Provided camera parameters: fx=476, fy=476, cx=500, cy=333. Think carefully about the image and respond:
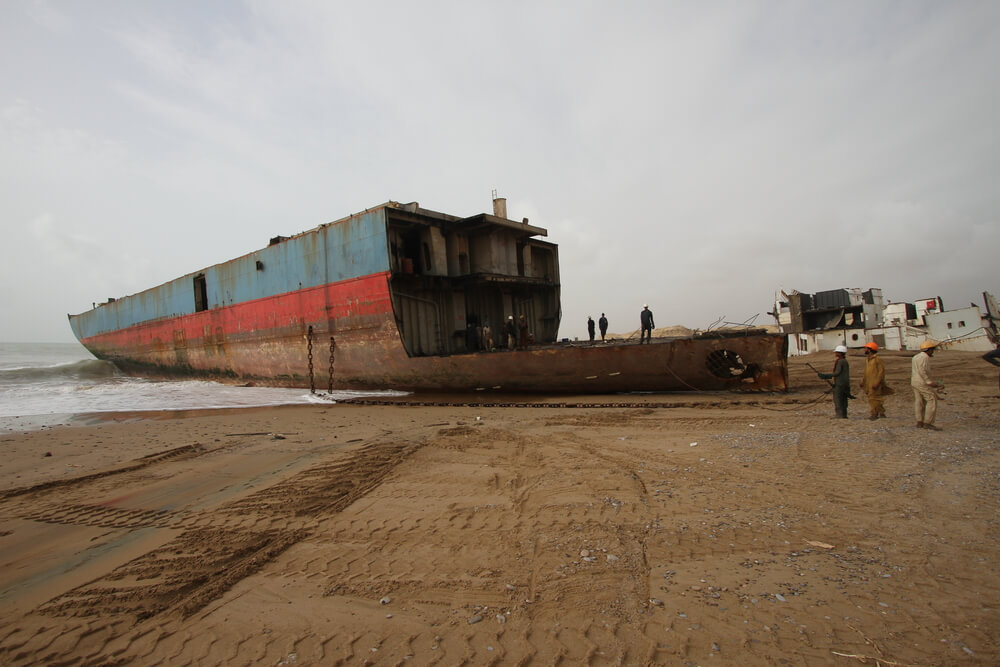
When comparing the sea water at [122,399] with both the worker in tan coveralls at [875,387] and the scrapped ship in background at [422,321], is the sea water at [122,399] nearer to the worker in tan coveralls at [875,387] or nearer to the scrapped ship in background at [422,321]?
the scrapped ship in background at [422,321]

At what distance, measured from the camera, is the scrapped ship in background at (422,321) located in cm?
940

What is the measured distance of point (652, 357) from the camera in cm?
938

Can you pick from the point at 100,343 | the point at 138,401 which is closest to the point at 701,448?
the point at 138,401

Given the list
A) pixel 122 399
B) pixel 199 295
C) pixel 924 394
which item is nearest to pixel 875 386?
pixel 924 394

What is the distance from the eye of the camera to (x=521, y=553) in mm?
2920

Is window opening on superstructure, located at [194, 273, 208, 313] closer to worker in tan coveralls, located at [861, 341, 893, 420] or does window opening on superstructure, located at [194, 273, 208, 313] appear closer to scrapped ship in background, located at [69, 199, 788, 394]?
scrapped ship in background, located at [69, 199, 788, 394]

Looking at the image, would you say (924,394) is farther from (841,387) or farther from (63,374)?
(63,374)

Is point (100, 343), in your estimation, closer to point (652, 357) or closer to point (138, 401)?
point (138, 401)

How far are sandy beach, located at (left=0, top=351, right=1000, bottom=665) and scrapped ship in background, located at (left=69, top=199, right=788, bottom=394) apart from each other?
11.8 feet

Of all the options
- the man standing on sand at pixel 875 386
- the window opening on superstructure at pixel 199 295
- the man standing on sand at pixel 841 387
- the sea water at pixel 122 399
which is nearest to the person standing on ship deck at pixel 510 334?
the sea water at pixel 122 399

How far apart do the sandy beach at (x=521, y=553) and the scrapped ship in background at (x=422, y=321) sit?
3.60 m

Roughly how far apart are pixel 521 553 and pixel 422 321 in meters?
9.99

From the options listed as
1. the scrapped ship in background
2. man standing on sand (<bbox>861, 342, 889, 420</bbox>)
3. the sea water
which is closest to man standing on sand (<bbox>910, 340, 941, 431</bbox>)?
man standing on sand (<bbox>861, 342, 889, 420</bbox>)

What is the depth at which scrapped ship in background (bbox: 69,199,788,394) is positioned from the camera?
9398 mm
